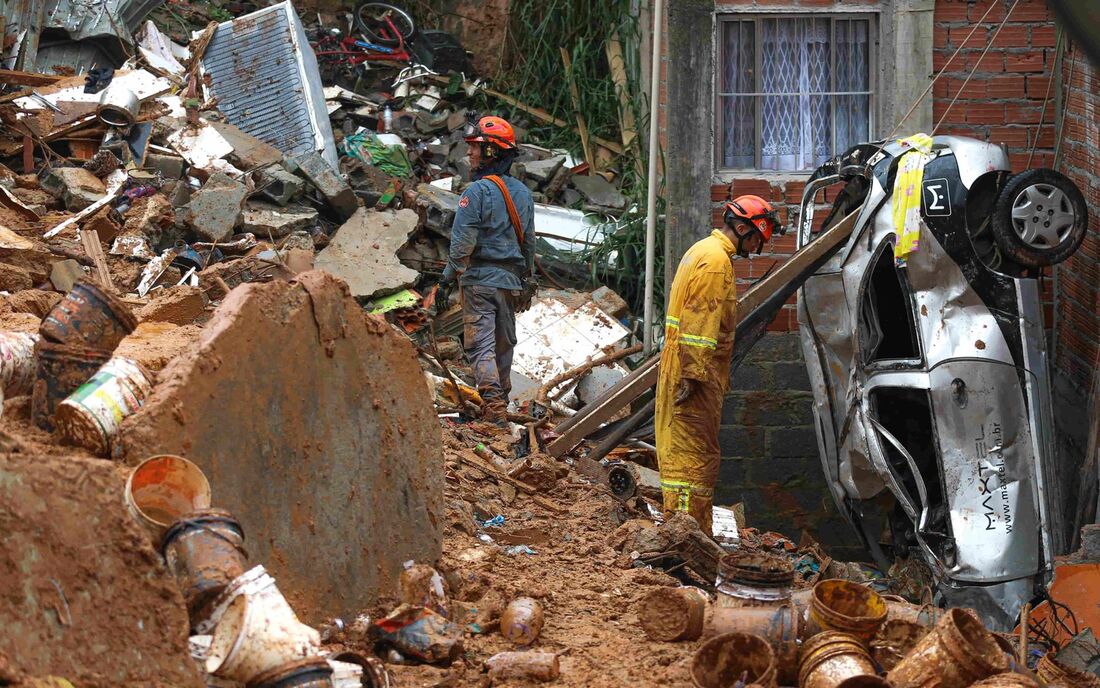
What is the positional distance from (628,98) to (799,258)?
4.90 metres

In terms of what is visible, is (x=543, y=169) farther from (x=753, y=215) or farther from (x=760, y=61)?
(x=753, y=215)

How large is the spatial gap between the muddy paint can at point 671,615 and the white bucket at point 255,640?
165 cm

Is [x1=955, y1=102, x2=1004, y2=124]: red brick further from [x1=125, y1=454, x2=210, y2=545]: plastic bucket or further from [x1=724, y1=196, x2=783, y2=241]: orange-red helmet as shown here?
[x1=125, y1=454, x2=210, y2=545]: plastic bucket

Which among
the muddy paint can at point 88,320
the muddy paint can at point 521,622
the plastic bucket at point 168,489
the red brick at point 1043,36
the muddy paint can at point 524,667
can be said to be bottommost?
the muddy paint can at point 521,622

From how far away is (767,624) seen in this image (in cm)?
456

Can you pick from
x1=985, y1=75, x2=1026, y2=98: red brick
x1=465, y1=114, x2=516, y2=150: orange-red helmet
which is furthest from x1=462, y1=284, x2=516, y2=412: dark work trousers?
x1=985, y1=75, x2=1026, y2=98: red brick

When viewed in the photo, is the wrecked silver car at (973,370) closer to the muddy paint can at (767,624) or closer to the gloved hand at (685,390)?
the gloved hand at (685,390)

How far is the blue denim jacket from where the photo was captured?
8.60 m

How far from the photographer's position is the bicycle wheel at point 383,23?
43.6 feet

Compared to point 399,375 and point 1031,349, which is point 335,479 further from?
point 1031,349

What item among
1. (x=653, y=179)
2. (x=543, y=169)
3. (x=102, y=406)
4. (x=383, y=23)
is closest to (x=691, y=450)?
(x=653, y=179)

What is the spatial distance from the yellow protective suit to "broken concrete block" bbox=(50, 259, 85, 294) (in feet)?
12.2

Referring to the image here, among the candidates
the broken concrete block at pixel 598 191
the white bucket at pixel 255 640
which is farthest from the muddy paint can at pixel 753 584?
the broken concrete block at pixel 598 191

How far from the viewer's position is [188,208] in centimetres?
999
